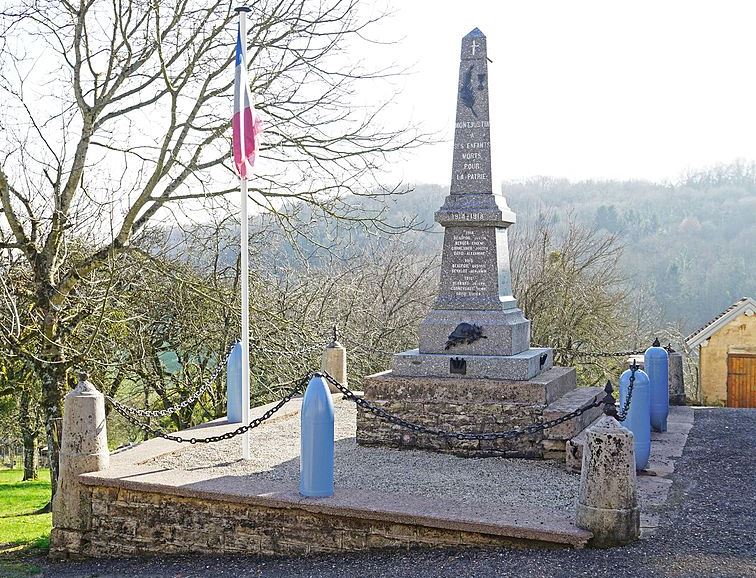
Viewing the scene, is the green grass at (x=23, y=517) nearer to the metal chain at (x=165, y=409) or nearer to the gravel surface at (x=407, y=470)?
the metal chain at (x=165, y=409)

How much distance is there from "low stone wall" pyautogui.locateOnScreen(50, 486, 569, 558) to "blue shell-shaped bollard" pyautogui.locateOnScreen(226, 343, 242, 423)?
8.95ft

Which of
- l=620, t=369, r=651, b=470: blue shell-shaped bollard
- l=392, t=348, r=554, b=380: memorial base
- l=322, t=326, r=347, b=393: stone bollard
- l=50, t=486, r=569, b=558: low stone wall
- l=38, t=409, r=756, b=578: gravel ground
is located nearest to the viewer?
l=38, t=409, r=756, b=578: gravel ground

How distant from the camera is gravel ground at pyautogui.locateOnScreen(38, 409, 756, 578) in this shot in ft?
16.7

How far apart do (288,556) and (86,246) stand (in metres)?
7.32

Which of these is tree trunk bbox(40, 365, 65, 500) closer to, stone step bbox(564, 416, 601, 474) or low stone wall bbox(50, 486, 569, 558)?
low stone wall bbox(50, 486, 569, 558)

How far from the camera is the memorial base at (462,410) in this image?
814 centimetres

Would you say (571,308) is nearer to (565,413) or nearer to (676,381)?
(676,381)

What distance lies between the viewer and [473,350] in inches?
348

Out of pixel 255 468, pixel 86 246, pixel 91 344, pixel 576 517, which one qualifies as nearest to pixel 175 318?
pixel 86 246

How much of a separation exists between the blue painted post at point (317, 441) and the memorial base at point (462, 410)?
2.24 meters

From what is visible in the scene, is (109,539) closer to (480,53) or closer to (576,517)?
(576,517)

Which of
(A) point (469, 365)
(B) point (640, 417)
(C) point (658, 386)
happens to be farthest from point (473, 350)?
(C) point (658, 386)

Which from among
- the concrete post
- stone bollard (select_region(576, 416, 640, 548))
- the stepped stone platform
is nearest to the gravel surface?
the stepped stone platform

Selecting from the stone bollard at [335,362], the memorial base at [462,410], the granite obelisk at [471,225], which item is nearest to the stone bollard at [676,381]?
the memorial base at [462,410]
